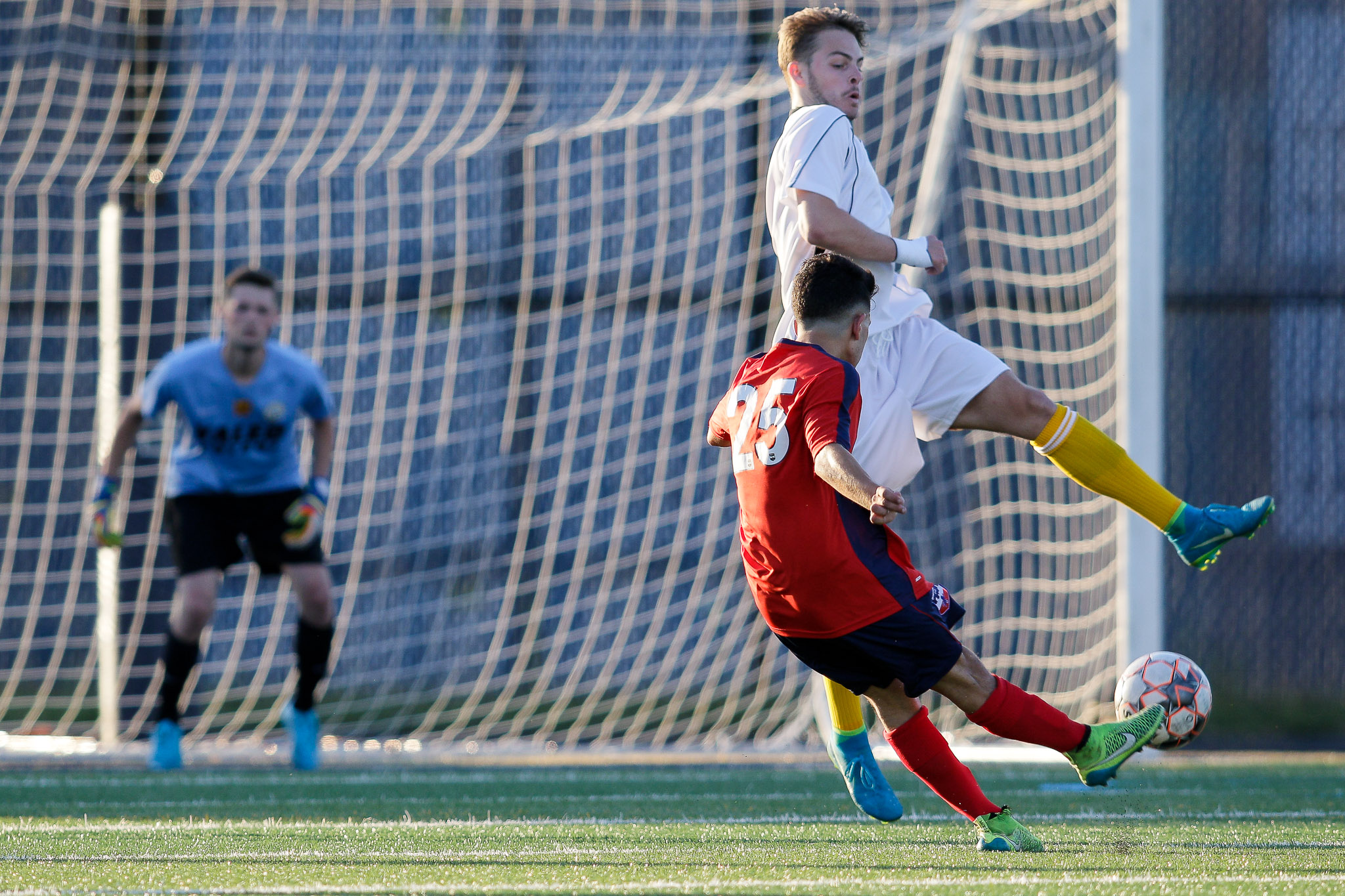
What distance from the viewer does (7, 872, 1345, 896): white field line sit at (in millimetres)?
2357

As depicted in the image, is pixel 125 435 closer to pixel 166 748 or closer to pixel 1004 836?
pixel 166 748

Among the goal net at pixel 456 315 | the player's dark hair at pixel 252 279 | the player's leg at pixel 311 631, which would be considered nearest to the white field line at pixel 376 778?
the player's leg at pixel 311 631

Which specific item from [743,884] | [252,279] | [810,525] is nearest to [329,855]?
[743,884]

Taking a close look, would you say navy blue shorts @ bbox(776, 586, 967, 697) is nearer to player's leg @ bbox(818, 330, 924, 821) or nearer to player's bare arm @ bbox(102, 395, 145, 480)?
player's leg @ bbox(818, 330, 924, 821)

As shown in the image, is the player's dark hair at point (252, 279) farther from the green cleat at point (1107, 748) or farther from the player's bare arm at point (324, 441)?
the green cleat at point (1107, 748)

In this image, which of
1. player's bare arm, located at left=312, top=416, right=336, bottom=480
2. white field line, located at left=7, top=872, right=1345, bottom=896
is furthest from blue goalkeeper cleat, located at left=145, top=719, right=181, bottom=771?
white field line, located at left=7, top=872, right=1345, bottom=896

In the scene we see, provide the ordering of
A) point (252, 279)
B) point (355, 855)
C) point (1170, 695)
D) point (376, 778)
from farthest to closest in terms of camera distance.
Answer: point (252, 279) < point (376, 778) < point (1170, 695) < point (355, 855)

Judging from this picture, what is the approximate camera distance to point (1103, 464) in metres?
3.40

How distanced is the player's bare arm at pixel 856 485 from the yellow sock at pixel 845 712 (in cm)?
76

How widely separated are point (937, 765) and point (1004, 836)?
0.62ft

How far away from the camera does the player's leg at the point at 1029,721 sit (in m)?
2.86

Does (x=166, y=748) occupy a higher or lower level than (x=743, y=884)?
lower

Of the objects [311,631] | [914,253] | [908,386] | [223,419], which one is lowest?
[311,631]

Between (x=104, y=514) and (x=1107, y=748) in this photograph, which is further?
(x=104, y=514)
